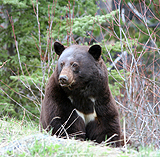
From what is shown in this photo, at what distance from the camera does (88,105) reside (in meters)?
3.85

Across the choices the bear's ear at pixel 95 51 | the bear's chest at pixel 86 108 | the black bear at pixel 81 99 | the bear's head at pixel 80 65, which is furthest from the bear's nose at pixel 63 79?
the bear's ear at pixel 95 51

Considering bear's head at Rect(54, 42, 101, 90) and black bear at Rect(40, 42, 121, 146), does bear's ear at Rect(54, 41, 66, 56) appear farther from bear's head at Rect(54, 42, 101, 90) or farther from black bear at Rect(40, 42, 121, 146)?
bear's head at Rect(54, 42, 101, 90)

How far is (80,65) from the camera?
3.60 m

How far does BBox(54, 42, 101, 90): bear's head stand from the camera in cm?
353

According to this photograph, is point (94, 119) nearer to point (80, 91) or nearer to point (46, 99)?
point (80, 91)

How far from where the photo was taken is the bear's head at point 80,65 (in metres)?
3.53

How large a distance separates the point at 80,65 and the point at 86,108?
664 mm

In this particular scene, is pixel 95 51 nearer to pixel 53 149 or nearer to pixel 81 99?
pixel 81 99

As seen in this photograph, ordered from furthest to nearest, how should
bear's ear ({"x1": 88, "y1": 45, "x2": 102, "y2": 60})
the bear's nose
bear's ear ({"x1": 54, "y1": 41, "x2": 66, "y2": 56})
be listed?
bear's ear ({"x1": 54, "y1": 41, "x2": 66, "y2": 56})
bear's ear ({"x1": 88, "y1": 45, "x2": 102, "y2": 60})
the bear's nose

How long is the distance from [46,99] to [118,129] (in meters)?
1.15

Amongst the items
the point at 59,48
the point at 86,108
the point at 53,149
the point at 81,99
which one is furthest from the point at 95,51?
the point at 53,149

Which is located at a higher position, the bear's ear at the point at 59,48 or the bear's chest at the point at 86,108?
the bear's ear at the point at 59,48

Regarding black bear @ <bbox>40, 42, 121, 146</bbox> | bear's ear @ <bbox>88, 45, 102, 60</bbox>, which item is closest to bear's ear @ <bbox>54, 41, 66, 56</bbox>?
black bear @ <bbox>40, 42, 121, 146</bbox>

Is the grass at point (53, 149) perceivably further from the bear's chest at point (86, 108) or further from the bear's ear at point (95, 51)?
the bear's ear at point (95, 51)
